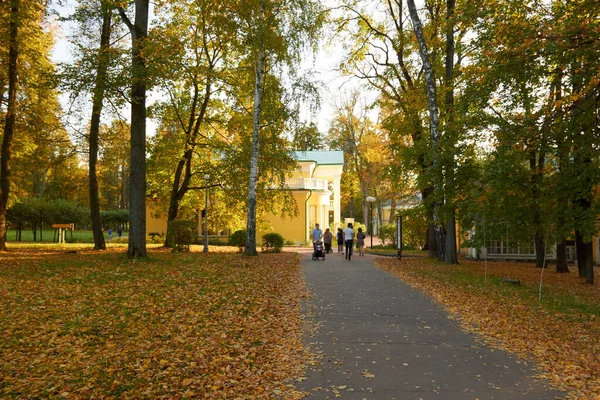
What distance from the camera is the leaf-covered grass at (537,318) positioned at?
5839 mm

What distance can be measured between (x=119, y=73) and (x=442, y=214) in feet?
38.1

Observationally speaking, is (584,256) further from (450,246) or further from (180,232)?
(180,232)

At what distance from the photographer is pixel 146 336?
22.9 feet

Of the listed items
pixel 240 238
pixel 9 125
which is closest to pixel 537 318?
pixel 9 125

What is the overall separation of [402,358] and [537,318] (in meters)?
4.12

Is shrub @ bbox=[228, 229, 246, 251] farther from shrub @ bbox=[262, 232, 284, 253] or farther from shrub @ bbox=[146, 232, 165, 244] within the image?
shrub @ bbox=[146, 232, 165, 244]

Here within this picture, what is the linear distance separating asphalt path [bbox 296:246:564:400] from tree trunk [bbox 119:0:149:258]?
27.8ft

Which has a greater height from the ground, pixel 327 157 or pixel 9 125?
pixel 327 157

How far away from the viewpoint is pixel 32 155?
86.0 feet

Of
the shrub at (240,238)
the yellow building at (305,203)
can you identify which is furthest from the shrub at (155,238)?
the shrub at (240,238)

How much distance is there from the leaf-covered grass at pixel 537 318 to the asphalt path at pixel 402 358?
1.12ft

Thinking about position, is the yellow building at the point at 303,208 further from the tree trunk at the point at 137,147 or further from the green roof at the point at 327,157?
the tree trunk at the point at 137,147

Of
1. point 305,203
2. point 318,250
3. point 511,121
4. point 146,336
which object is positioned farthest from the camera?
point 305,203

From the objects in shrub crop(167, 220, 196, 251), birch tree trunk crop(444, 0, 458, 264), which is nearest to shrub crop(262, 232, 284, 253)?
shrub crop(167, 220, 196, 251)
